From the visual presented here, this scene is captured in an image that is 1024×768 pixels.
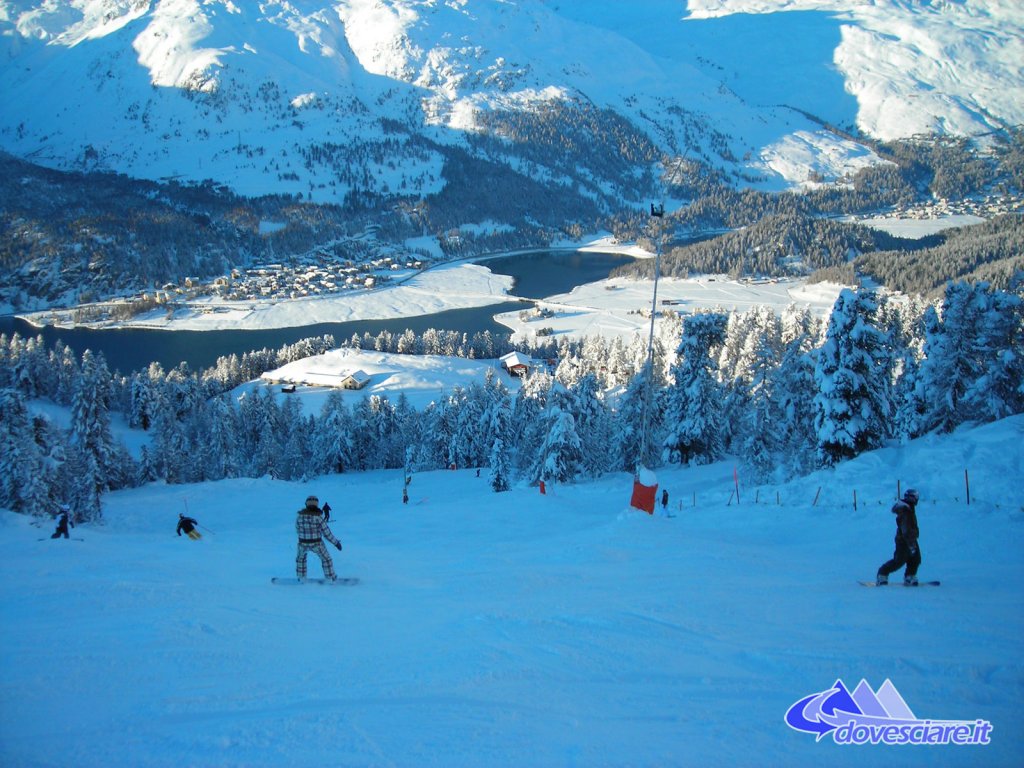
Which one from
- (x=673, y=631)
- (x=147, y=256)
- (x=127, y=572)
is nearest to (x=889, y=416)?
(x=673, y=631)

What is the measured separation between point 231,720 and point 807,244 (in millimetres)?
188961

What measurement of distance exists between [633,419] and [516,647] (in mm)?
30013

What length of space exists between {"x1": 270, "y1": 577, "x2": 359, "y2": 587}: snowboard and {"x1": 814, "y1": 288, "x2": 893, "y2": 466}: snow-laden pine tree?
19674 millimetres

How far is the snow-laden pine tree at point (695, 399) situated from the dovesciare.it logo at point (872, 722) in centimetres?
2842

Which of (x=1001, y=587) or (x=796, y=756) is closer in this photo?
(x=796, y=756)

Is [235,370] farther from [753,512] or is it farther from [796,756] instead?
[796,756]

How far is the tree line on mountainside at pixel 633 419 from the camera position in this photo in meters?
23.2

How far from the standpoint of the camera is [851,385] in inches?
888

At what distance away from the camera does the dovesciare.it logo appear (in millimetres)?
5023

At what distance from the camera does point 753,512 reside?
1528 cm

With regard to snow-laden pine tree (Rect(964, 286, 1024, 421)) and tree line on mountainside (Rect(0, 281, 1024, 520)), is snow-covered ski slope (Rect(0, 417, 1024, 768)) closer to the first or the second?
tree line on mountainside (Rect(0, 281, 1024, 520))

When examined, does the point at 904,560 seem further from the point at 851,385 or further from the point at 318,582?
the point at 851,385

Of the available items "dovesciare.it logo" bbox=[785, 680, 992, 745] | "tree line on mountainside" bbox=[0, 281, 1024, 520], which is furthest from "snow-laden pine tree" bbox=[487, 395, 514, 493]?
"dovesciare.it logo" bbox=[785, 680, 992, 745]

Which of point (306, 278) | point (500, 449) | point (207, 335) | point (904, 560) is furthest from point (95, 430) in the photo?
point (306, 278)
